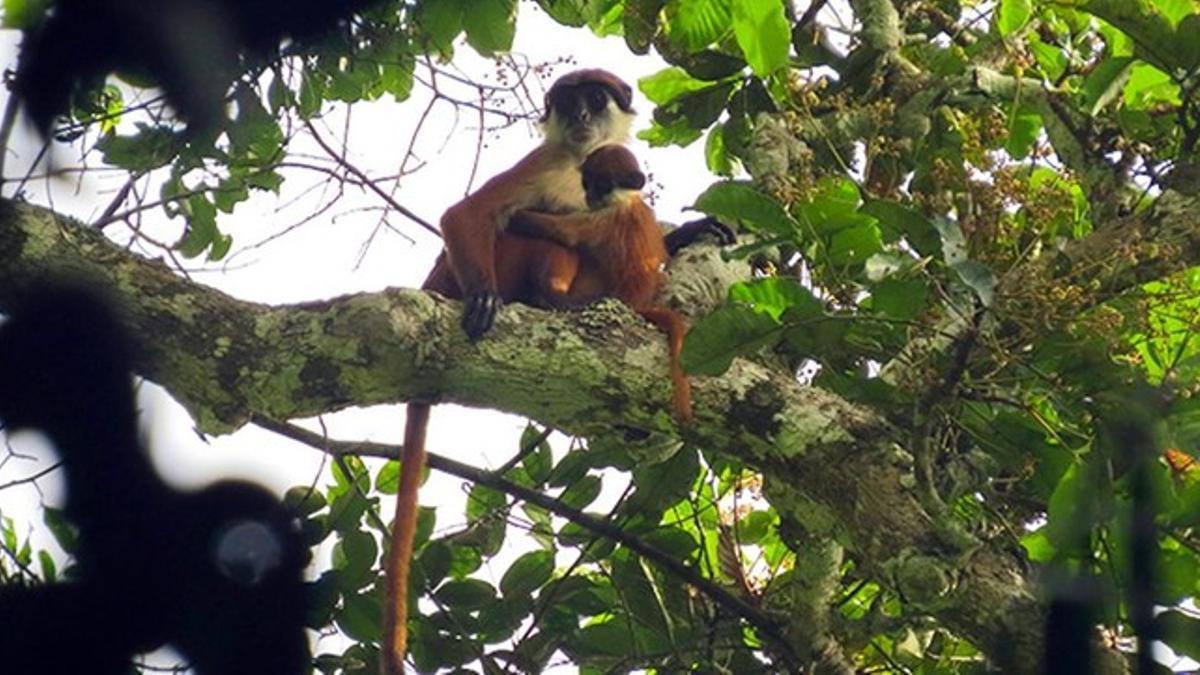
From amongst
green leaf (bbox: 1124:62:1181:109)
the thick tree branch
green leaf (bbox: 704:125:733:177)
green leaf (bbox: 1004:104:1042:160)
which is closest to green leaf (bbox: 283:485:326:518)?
the thick tree branch

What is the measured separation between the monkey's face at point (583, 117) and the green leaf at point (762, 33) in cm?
233

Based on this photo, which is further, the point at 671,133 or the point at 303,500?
the point at 671,133

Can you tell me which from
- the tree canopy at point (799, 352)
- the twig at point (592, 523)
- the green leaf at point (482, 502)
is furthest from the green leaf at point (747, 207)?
the green leaf at point (482, 502)

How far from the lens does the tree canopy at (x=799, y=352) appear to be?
3.19 meters

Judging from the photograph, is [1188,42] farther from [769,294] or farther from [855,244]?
[769,294]

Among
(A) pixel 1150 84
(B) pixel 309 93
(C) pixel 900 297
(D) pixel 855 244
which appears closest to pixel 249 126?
(B) pixel 309 93

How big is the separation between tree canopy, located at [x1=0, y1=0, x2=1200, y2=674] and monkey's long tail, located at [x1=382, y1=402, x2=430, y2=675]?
3.7 inches

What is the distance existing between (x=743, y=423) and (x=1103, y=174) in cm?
122

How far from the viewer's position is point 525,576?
4375 mm

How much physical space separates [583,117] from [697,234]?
128 centimetres

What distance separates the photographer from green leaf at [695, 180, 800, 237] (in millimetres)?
3162

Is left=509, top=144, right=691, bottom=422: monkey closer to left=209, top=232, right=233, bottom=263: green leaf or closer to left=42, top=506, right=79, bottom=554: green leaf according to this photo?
left=209, top=232, right=233, bottom=263: green leaf

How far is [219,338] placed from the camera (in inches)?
138

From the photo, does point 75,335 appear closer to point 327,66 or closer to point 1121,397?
point 327,66
